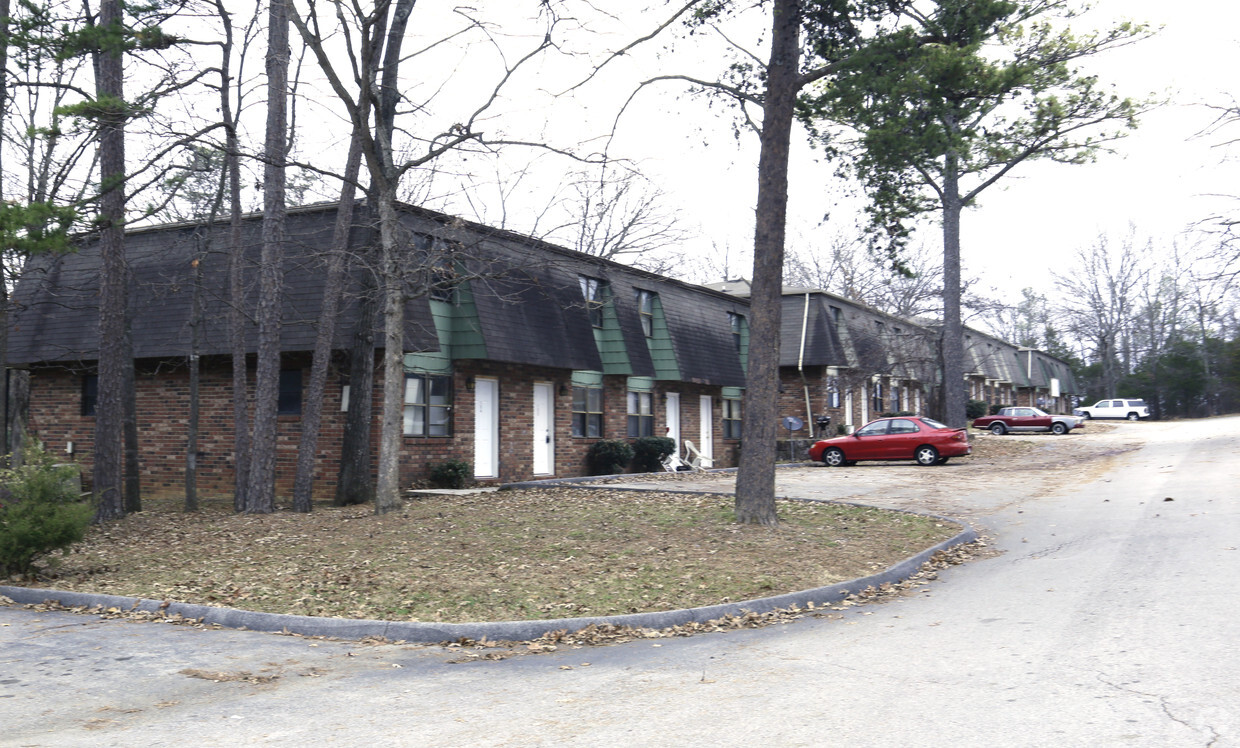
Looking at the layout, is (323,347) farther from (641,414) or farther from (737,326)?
(737,326)

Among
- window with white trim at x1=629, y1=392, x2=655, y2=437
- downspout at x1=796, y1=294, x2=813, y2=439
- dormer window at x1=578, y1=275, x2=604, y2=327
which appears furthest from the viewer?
downspout at x1=796, y1=294, x2=813, y2=439

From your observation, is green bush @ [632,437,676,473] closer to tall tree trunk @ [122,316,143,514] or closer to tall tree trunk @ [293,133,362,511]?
tall tree trunk @ [293,133,362,511]

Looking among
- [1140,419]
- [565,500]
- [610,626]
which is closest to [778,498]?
[565,500]

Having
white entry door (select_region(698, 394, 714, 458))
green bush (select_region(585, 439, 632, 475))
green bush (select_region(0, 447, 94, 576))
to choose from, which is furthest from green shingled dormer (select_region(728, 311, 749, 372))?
green bush (select_region(0, 447, 94, 576))

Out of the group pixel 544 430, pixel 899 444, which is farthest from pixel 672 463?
pixel 899 444

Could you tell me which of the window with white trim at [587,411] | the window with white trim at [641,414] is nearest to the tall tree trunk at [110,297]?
the window with white trim at [587,411]

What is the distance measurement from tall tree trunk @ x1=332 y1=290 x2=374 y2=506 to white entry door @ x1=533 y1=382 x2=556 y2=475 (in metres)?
6.29

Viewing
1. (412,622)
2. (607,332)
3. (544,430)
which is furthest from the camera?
(607,332)

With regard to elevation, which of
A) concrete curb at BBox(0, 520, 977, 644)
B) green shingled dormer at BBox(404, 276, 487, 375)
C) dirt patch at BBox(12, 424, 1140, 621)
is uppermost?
→ green shingled dormer at BBox(404, 276, 487, 375)

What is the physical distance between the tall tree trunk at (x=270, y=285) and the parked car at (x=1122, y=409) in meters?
67.9

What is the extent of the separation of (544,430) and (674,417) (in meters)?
7.05

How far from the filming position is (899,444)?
95.2 ft

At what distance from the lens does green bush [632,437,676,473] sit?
90.8ft

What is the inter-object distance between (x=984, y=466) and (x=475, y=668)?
2426 centimetres
